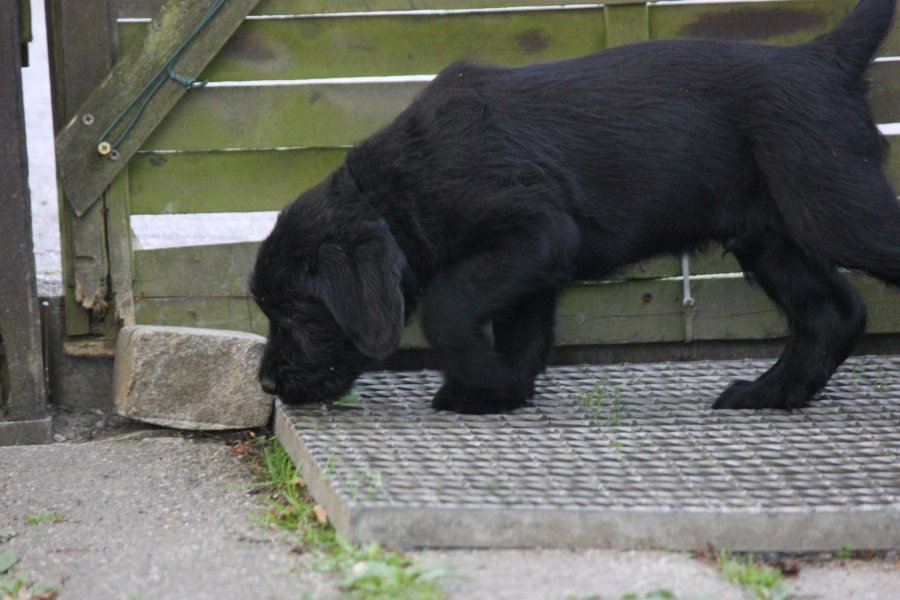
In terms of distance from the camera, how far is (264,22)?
179 inches

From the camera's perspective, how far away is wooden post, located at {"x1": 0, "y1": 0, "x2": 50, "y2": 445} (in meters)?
4.22

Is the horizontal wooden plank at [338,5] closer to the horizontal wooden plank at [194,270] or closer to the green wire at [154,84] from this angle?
the green wire at [154,84]

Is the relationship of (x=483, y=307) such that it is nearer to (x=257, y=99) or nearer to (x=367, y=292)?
(x=367, y=292)

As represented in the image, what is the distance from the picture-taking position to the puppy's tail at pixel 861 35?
13.3 feet

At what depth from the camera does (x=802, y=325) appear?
4.29 m

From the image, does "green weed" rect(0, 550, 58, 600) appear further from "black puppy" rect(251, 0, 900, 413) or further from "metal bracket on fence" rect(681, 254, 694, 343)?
"metal bracket on fence" rect(681, 254, 694, 343)

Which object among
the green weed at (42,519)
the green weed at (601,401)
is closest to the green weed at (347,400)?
the green weed at (601,401)

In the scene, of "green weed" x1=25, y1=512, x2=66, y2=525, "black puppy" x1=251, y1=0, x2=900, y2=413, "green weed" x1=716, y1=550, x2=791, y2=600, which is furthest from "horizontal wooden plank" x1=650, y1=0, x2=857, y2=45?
"green weed" x1=25, y1=512, x2=66, y2=525

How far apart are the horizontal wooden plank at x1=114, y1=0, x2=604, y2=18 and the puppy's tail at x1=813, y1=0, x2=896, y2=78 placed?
0.86m

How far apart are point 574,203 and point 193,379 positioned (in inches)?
57.2

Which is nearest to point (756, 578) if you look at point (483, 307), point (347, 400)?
point (483, 307)

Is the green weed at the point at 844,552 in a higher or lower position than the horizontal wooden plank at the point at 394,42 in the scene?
lower

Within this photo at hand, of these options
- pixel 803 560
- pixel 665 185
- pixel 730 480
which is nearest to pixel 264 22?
pixel 665 185

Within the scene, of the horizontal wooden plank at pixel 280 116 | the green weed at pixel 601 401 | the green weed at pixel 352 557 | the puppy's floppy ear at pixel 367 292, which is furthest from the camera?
the horizontal wooden plank at pixel 280 116
